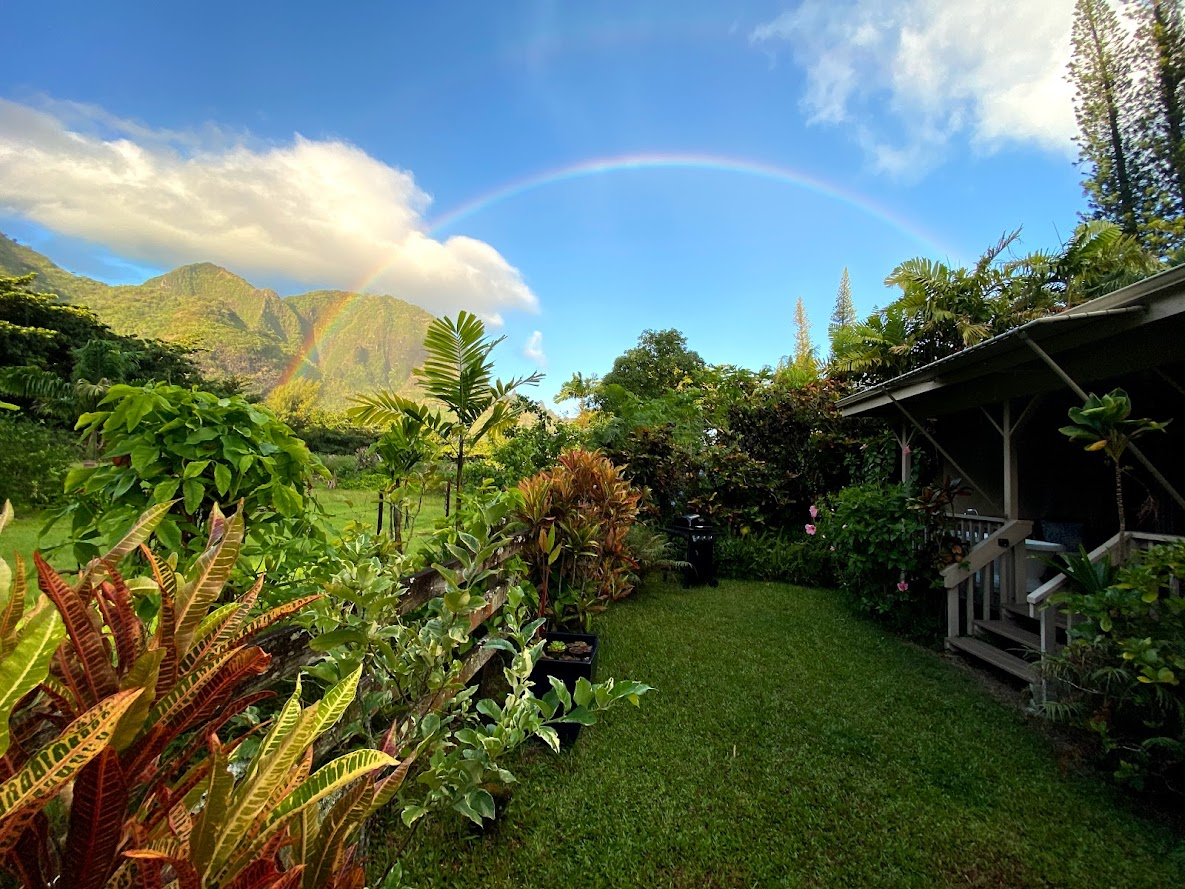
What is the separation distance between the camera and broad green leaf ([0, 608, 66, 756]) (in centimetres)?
44

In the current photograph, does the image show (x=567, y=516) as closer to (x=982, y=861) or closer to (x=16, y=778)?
(x=982, y=861)

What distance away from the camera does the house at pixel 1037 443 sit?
3.13m

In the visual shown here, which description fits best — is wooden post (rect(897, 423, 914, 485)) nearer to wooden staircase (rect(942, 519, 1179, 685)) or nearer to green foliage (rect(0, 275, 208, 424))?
wooden staircase (rect(942, 519, 1179, 685))

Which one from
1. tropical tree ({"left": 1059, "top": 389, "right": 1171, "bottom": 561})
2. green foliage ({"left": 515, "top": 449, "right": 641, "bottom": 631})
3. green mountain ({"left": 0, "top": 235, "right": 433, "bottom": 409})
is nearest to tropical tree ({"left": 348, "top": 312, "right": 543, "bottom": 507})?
green foliage ({"left": 515, "top": 449, "right": 641, "bottom": 631})

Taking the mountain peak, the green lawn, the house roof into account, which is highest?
the mountain peak

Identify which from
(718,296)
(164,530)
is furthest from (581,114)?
(164,530)

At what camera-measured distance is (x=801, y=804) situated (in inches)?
93.5

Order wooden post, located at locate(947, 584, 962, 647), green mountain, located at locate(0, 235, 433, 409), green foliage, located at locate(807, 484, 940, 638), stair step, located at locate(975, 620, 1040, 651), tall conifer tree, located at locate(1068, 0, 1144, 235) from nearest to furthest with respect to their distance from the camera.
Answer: stair step, located at locate(975, 620, 1040, 651) → wooden post, located at locate(947, 584, 962, 647) → green foliage, located at locate(807, 484, 940, 638) → tall conifer tree, located at locate(1068, 0, 1144, 235) → green mountain, located at locate(0, 235, 433, 409)

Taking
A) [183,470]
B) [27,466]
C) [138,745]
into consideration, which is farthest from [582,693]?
[27,466]

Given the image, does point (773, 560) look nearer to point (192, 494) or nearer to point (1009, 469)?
point (1009, 469)

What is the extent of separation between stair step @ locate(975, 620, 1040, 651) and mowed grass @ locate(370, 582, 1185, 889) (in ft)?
1.54

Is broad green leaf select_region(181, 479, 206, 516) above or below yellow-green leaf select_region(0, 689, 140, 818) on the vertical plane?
above

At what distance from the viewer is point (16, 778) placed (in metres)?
0.42

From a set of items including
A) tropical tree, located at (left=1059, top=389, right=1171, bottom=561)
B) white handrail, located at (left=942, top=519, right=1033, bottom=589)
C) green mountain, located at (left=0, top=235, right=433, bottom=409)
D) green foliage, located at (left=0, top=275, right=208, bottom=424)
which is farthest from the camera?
green mountain, located at (left=0, top=235, right=433, bottom=409)
